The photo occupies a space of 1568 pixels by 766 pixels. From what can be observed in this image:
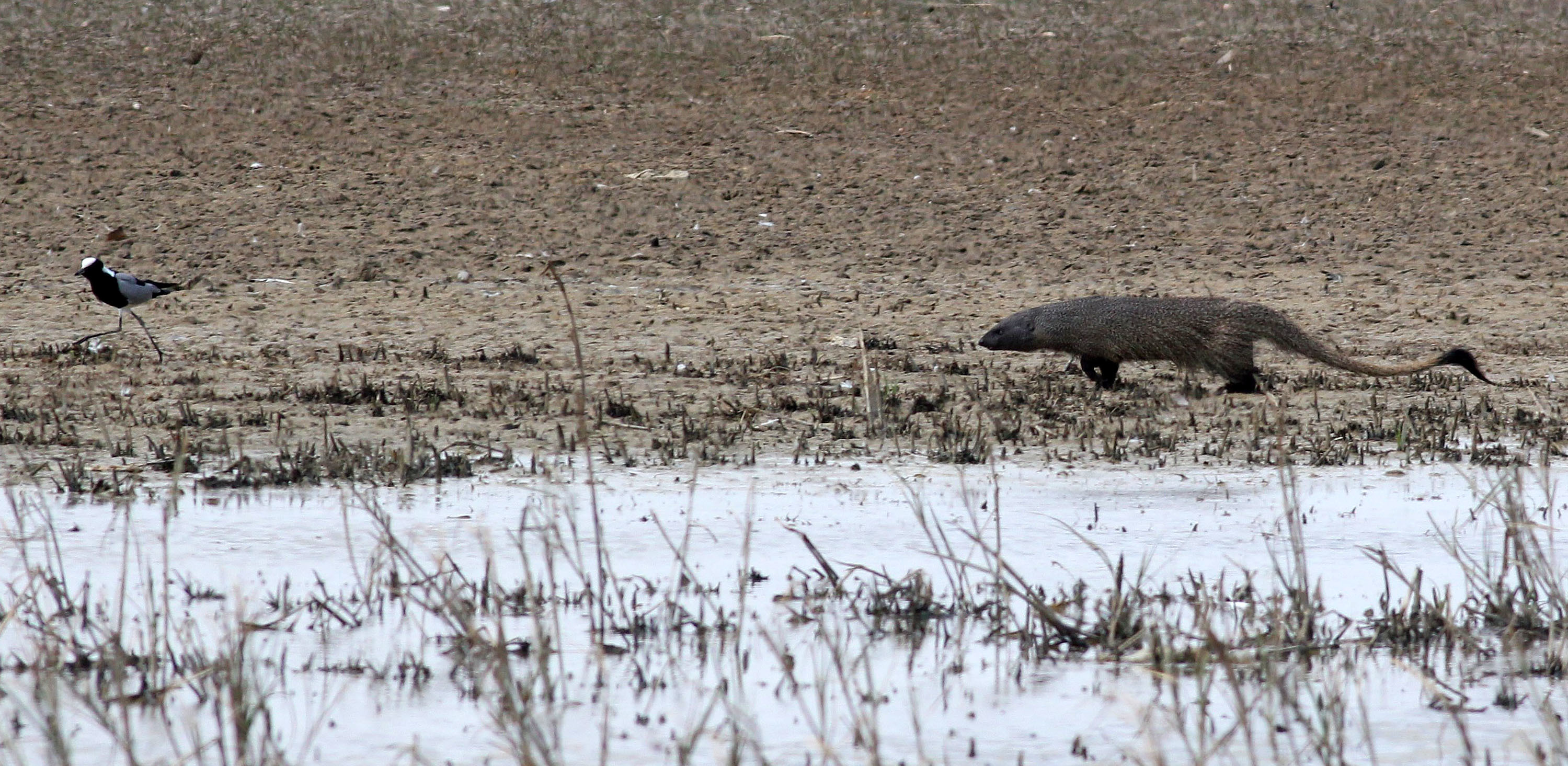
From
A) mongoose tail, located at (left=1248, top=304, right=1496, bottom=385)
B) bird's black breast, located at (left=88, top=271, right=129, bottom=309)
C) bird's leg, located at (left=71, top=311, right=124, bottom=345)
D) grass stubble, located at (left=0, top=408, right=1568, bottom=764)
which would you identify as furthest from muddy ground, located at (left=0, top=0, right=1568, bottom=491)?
grass stubble, located at (left=0, top=408, right=1568, bottom=764)

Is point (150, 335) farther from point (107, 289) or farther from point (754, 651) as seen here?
point (754, 651)

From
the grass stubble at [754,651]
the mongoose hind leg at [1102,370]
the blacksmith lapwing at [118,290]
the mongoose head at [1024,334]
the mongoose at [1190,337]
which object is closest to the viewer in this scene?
the grass stubble at [754,651]

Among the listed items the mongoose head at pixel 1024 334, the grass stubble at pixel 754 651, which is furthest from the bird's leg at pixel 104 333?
the mongoose head at pixel 1024 334

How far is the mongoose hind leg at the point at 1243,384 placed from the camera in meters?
8.31

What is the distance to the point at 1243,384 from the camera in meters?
8.35

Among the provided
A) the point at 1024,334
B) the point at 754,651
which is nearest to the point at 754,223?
the point at 1024,334

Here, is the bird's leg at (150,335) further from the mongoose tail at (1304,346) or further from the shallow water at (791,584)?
the mongoose tail at (1304,346)

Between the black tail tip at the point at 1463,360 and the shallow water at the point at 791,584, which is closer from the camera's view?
the shallow water at the point at 791,584

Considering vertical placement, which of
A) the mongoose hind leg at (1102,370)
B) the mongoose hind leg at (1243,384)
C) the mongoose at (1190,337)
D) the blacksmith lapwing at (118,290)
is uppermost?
the blacksmith lapwing at (118,290)

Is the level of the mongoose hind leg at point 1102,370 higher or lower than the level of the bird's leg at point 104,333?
lower

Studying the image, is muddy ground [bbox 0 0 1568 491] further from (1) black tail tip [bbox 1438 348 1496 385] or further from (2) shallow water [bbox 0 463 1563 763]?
(2) shallow water [bbox 0 463 1563 763]

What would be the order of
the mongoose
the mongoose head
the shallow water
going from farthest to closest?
1. the mongoose head
2. the mongoose
3. the shallow water

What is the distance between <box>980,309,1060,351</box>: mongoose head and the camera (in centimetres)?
870

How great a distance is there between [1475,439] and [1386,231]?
20.3ft
